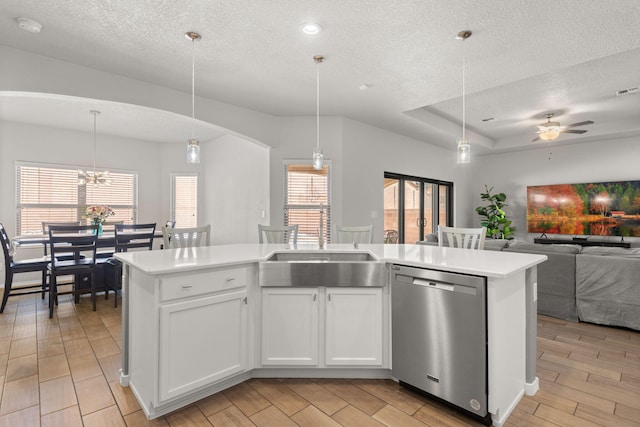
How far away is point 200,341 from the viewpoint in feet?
6.50

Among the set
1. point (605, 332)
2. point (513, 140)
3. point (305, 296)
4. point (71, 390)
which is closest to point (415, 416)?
point (305, 296)

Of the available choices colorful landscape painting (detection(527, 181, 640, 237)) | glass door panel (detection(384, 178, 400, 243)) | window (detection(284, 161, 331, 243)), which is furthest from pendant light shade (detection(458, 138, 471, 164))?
colorful landscape painting (detection(527, 181, 640, 237))

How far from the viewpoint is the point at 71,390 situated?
218 centimetres

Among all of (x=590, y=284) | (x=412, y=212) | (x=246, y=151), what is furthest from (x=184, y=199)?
(x=590, y=284)

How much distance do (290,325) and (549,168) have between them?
24.0 feet

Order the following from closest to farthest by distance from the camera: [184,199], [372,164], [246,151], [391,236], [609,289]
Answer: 1. [609,289]
2. [372,164]
3. [246,151]
4. [391,236]
5. [184,199]

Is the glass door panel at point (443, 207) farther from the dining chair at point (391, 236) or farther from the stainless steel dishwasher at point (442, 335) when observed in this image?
the stainless steel dishwasher at point (442, 335)

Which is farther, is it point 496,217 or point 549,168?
point 496,217

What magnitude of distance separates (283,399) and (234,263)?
37.8 inches

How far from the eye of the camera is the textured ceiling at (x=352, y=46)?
2.26 meters

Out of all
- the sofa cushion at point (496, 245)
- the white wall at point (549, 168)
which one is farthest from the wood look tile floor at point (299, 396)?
the white wall at point (549, 168)

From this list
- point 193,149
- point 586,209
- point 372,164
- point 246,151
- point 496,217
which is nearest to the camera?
point 193,149

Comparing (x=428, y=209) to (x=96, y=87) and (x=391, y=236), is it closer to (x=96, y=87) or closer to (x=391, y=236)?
(x=391, y=236)

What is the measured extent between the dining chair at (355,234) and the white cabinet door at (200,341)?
1612mm
